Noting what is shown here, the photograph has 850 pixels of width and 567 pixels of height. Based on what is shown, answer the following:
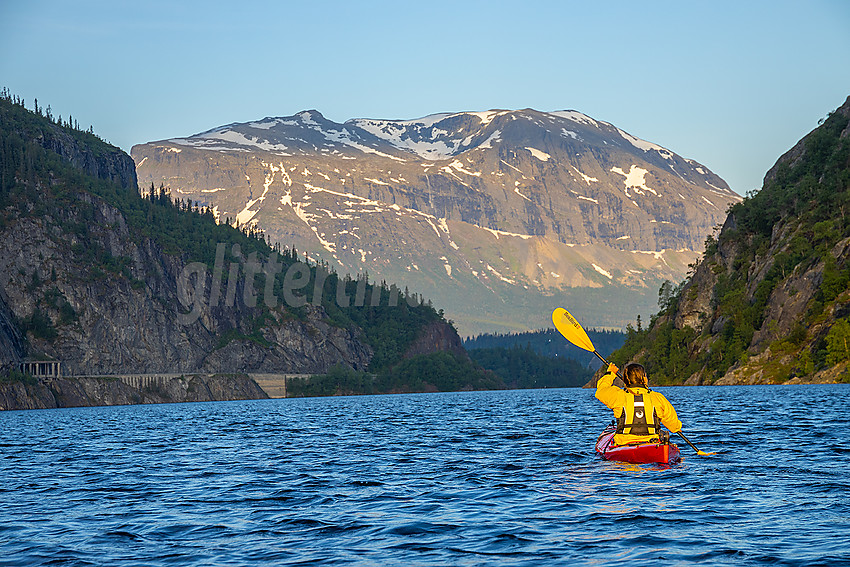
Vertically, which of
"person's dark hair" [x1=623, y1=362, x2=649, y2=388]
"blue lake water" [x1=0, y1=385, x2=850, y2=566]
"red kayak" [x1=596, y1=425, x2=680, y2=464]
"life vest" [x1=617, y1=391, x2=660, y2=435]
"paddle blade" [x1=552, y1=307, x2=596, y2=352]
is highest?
"paddle blade" [x1=552, y1=307, x2=596, y2=352]

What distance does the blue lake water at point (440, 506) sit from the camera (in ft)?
82.4

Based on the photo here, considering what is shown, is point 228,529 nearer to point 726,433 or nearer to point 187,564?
point 187,564

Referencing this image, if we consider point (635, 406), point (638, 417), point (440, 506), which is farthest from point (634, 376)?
point (440, 506)

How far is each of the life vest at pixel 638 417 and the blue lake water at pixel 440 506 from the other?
5.58 feet

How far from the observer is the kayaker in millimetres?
38219

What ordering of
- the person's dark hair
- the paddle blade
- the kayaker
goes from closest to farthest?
the person's dark hair, the kayaker, the paddle blade

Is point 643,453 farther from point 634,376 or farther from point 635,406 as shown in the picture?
point 634,376

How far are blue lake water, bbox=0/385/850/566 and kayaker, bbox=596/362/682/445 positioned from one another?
162cm

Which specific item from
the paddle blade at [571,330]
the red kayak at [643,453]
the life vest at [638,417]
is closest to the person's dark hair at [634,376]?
the life vest at [638,417]

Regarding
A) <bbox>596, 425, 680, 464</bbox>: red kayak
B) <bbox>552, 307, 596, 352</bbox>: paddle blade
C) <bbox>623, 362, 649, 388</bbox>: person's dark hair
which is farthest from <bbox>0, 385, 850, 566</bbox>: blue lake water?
<bbox>552, 307, 596, 352</bbox>: paddle blade

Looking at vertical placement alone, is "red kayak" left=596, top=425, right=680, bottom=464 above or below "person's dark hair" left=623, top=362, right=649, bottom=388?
below

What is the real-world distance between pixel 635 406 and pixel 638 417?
2.11 ft

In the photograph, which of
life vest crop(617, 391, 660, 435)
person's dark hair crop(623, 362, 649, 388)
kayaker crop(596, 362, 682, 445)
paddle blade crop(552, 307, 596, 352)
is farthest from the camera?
paddle blade crop(552, 307, 596, 352)

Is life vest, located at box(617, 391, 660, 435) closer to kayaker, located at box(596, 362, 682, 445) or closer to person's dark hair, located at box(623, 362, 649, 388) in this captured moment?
kayaker, located at box(596, 362, 682, 445)
